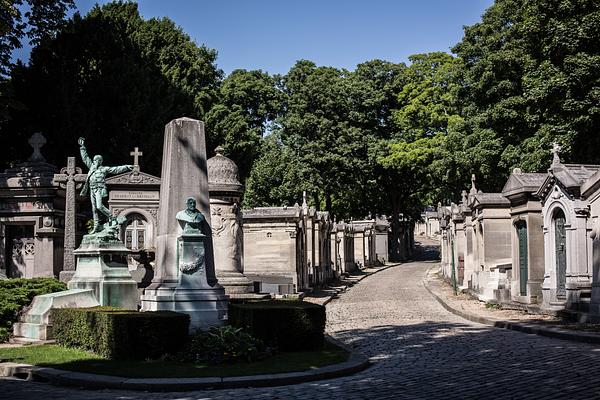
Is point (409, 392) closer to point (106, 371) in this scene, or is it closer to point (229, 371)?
point (229, 371)

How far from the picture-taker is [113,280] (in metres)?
15.7

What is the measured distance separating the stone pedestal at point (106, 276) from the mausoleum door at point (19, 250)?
866 centimetres

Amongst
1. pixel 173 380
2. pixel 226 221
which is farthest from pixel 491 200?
pixel 173 380

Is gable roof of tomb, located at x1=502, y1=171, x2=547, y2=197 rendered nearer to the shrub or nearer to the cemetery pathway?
the cemetery pathway

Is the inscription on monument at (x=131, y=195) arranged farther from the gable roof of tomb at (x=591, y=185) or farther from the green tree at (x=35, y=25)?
the gable roof of tomb at (x=591, y=185)

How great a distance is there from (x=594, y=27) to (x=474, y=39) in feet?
49.2

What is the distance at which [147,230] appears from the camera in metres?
31.0

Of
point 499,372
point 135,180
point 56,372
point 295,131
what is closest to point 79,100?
point 135,180

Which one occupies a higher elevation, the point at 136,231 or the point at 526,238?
the point at 136,231

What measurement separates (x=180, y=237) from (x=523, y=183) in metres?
12.4

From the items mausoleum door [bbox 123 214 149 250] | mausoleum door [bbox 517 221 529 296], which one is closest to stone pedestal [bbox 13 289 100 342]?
mausoleum door [bbox 517 221 529 296]

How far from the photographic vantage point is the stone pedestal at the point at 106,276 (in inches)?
611

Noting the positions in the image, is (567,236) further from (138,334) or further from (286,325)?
(138,334)

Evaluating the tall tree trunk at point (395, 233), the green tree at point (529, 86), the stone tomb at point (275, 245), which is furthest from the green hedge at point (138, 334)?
the tall tree trunk at point (395, 233)
